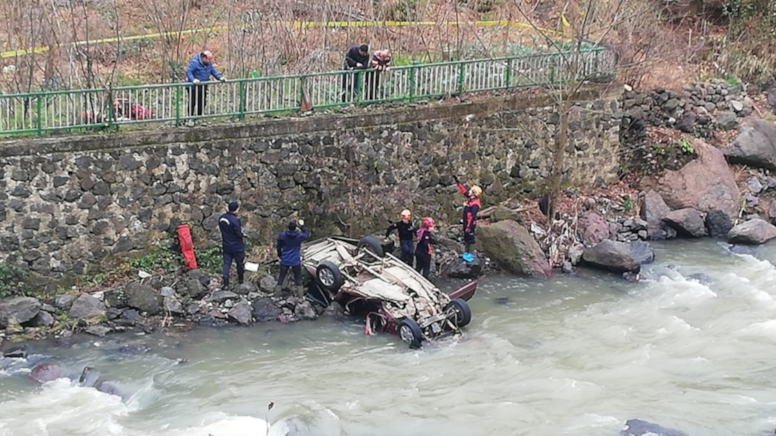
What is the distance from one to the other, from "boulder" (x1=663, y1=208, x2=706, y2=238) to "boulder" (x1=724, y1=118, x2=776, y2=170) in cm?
256

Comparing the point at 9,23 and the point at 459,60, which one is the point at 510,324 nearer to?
the point at 459,60

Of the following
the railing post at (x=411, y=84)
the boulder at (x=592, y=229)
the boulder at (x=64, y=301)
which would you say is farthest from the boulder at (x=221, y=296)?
the boulder at (x=592, y=229)

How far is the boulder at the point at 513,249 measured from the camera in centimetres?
1608

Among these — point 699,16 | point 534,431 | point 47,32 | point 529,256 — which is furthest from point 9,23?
point 699,16

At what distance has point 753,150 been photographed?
19938mm

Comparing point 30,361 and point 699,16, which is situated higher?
point 699,16

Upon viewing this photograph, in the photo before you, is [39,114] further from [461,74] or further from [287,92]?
[461,74]

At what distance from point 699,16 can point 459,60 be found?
9.49 metres

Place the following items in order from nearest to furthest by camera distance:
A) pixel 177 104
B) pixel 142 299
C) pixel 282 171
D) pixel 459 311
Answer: pixel 459 311 → pixel 142 299 → pixel 177 104 → pixel 282 171

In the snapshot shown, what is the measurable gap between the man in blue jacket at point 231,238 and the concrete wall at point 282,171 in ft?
2.72

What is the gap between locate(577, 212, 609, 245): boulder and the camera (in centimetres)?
1739

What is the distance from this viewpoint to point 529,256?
16094 millimetres

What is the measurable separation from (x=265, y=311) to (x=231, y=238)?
4.08 feet

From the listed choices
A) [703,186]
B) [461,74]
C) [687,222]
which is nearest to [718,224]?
[687,222]
